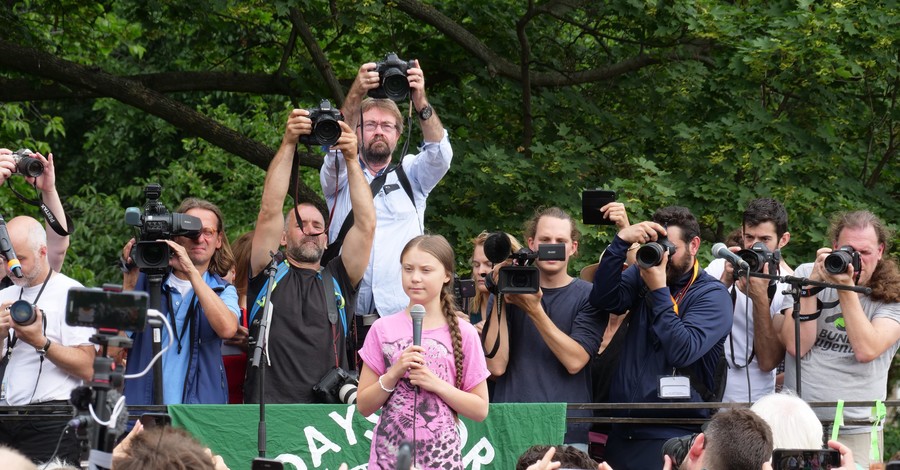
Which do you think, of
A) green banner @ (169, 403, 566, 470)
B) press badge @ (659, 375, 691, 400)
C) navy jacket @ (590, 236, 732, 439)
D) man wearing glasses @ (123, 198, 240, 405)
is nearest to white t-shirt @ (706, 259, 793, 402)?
navy jacket @ (590, 236, 732, 439)

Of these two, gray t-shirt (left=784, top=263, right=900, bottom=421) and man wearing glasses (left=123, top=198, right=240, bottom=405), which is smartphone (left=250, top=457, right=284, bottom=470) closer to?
man wearing glasses (left=123, top=198, right=240, bottom=405)

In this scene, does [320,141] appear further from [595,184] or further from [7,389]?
[595,184]

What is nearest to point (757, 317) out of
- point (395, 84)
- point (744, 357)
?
point (744, 357)

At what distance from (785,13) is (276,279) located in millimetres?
5508

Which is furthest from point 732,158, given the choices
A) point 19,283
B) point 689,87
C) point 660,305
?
point 19,283

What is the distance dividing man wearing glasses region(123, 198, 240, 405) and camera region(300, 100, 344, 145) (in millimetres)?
882

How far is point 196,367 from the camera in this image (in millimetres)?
6191

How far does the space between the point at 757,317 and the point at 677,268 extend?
2.00 ft

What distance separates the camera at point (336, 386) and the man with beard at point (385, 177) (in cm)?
61

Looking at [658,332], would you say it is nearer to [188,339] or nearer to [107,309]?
[188,339]

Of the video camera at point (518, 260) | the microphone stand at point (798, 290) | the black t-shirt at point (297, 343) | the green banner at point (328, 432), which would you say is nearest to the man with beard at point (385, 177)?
the black t-shirt at point (297, 343)

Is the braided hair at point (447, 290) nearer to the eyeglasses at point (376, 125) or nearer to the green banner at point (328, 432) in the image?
the green banner at point (328, 432)

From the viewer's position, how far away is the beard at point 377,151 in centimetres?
691

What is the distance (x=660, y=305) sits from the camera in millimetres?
6086
